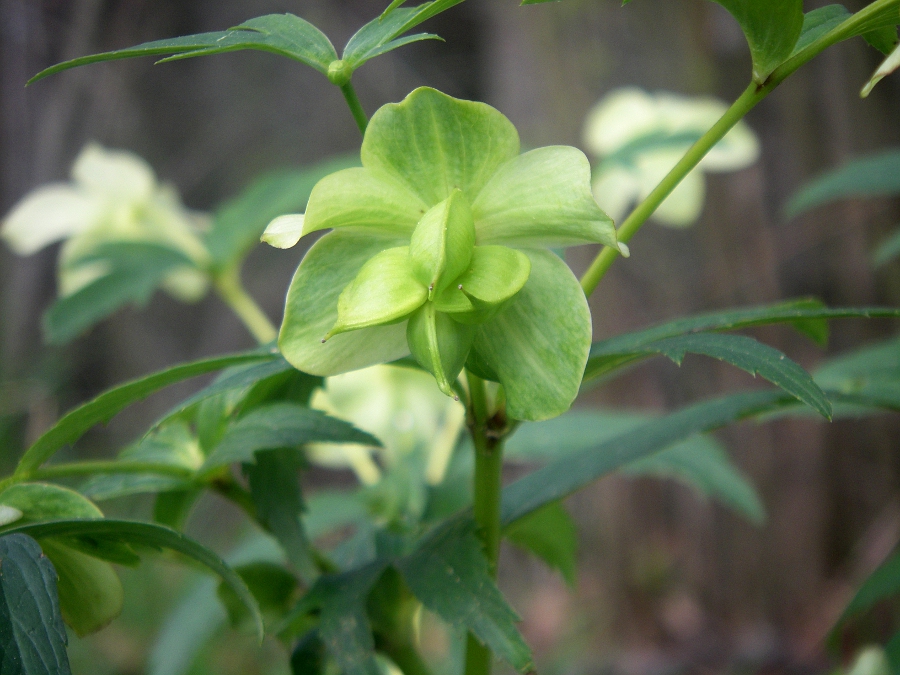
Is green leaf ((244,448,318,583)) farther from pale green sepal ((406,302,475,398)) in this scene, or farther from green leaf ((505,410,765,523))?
green leaf ((505,410,765,523))

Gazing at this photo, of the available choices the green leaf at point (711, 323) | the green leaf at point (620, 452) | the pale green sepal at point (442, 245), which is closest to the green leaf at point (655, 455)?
the green leaf at point (620, 452)

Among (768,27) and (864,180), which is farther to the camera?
(864,180)

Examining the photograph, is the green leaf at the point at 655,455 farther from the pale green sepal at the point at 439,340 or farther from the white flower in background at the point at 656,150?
the pale green sepal at the point at 439,340

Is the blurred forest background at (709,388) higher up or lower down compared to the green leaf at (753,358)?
lower down

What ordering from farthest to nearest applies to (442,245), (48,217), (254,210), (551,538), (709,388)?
(709,388)
(254,210)
(48,217)
(551,538)
(442,245)

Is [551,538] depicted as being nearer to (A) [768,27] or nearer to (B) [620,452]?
(B) [620,452]

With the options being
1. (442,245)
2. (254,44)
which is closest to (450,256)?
(442,245)

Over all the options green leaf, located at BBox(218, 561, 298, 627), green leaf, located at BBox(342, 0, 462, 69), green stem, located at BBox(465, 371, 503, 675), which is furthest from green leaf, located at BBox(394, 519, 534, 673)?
green leaf, located at BBox(342, 0, 462, 69)
